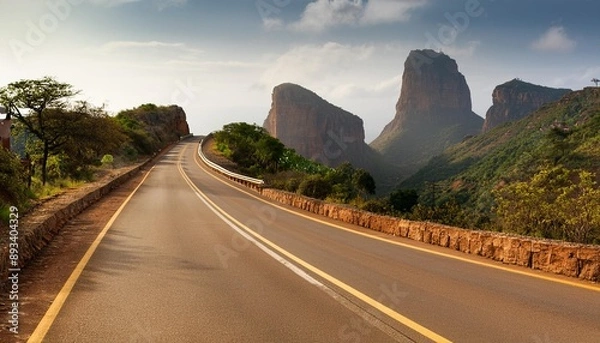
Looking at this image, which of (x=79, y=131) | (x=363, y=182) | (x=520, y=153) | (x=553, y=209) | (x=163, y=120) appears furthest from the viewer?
(x=163, y=120)

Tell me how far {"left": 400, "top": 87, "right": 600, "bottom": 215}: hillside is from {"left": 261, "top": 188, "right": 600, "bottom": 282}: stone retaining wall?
38070 mm

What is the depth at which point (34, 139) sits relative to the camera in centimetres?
3550

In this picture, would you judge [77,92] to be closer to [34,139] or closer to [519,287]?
[34,139]

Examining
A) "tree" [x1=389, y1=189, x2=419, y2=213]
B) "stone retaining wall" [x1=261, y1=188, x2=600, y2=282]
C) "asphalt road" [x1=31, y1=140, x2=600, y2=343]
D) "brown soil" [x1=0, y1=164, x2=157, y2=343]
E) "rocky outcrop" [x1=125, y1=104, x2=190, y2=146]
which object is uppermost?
"rocky outcrop" [x1=125, y1=104, x2=190, y2=146]

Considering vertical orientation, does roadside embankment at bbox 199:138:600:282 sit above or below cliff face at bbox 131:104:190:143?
below

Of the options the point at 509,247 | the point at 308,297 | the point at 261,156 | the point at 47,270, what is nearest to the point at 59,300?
the point at 47,270

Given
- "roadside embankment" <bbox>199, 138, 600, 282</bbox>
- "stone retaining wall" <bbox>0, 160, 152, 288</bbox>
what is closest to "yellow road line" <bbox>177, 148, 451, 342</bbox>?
"roadside embankment" <bbox>199, 138, 600, 282</bbox>

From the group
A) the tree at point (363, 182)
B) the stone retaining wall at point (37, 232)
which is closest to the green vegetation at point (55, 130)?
the stone retaining wall at point (37, 232)

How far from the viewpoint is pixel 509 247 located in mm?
8039

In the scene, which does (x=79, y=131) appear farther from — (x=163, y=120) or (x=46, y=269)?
(x=163, y=120)

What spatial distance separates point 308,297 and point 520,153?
93.1m

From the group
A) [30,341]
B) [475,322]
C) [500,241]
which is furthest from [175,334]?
[500,241]

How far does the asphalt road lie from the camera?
4449 mm

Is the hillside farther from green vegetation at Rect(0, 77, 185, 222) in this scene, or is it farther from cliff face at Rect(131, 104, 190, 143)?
cliff face at Rect(131, 104, 190, 143)
